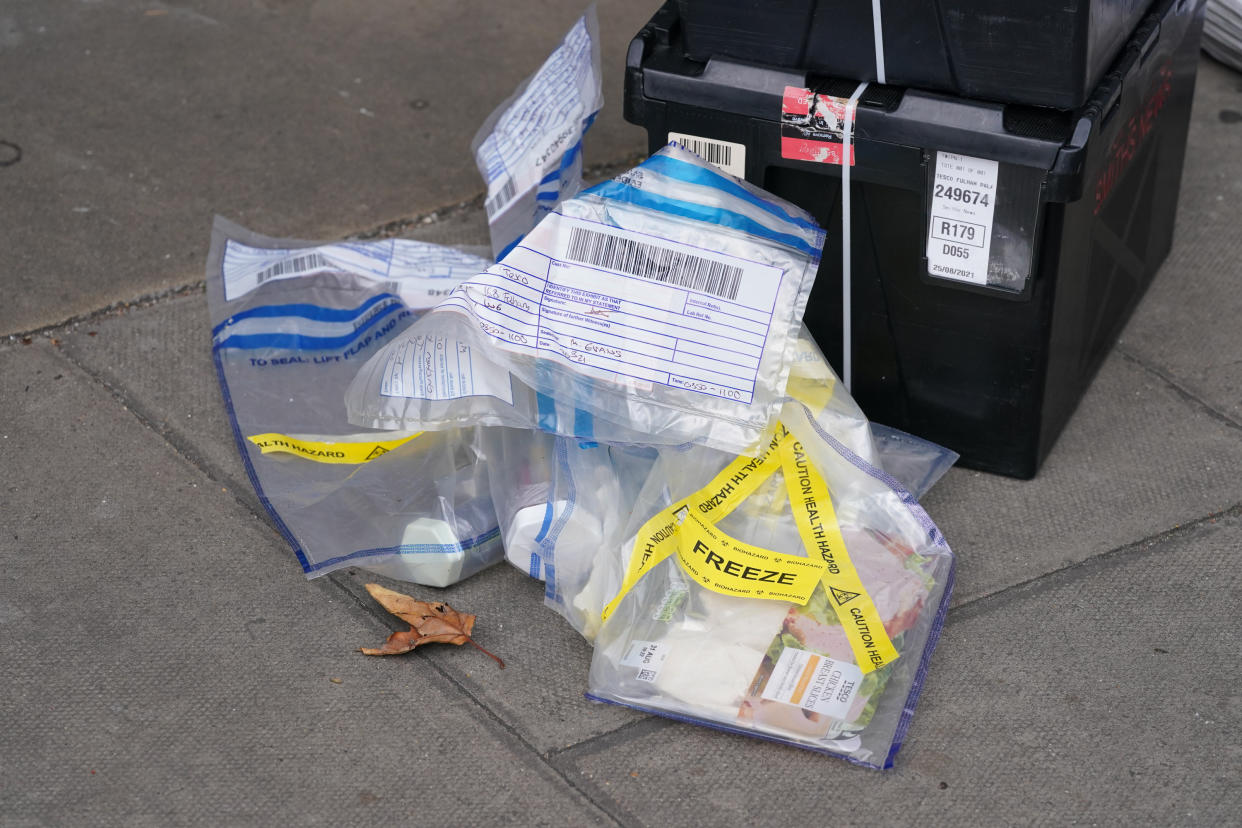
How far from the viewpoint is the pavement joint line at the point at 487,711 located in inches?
75.7

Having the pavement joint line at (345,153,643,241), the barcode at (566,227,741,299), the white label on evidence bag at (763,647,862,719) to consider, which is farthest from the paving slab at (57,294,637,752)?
the barcode at (566,227,741,299)

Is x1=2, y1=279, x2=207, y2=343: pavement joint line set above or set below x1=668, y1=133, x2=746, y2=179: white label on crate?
below

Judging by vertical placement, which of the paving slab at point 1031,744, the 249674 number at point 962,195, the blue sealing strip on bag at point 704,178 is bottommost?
the paving slab at point 1031,744

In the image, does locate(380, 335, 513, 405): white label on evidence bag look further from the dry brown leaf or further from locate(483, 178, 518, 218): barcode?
locate(483, 178, 518, 218): barcode

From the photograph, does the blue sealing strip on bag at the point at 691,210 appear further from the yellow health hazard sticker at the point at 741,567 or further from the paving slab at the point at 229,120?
the paving slab at the point at 229,120

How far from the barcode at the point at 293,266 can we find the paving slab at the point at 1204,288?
176 centimetres

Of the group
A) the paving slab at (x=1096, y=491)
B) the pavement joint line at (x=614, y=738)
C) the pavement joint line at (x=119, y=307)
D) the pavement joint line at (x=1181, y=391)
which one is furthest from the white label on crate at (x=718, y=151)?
the pavement joint line at (x=119, y=307)

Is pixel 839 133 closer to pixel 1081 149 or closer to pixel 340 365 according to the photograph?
pixel 1081 149

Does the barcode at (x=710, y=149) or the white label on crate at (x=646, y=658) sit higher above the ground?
the barcode at (x=710, y=149)

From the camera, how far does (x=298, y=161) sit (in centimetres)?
345

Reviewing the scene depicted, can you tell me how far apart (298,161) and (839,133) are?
69.5 inches

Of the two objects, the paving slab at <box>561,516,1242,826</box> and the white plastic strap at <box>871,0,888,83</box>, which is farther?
the white plastic strap at <box>871,0,888,83</box>

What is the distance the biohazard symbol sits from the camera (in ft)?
6.83

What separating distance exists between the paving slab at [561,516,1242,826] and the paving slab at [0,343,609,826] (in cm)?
18
